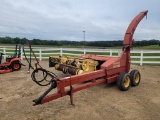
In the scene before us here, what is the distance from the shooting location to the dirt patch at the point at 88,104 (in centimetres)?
445

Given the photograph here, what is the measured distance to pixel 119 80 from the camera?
6312 mm

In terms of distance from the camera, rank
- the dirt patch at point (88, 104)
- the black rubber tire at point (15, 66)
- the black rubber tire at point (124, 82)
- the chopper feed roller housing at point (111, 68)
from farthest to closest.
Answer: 1. the black rubber tire at point (15, 66)
2. the black rubber tire at point (124, 82)
3. the chopper feed roller housing at point (111, 68)
4. the dirt patch at point (88, 104)

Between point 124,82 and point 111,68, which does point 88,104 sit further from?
point 124,82

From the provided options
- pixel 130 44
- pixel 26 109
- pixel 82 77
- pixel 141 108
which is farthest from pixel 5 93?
pixel 130 44

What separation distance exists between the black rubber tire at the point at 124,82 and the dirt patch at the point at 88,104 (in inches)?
5.9

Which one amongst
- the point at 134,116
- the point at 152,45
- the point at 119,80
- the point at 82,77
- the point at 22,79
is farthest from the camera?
the point at 152,45

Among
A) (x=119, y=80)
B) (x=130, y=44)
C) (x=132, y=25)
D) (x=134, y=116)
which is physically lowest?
(x=134, y=116)

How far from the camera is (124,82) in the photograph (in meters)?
6.48

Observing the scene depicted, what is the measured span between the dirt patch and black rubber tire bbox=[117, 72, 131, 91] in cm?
15

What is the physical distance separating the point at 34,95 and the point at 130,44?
3.76 meters

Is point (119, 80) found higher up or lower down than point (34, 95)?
higher up

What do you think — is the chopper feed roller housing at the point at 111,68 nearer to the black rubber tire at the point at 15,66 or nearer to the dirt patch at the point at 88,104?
the dirt patch at the point at 88,104

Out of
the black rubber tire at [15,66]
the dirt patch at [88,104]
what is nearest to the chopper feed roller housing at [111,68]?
the dirt patch at [88,104]

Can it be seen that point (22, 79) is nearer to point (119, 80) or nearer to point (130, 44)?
point (119, 80)
